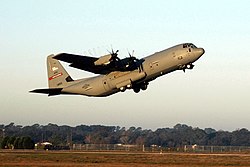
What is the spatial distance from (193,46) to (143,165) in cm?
1488

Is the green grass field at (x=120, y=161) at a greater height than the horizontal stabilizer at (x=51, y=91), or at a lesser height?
lesser

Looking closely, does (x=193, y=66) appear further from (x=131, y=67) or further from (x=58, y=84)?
(x=58, y=84)

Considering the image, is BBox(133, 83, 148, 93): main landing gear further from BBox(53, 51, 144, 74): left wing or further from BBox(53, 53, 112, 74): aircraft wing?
BBox(53, 53, 112, 74): aircraft wing

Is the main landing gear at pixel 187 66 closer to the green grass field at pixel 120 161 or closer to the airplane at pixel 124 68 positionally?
the airplane at pixel 124 68

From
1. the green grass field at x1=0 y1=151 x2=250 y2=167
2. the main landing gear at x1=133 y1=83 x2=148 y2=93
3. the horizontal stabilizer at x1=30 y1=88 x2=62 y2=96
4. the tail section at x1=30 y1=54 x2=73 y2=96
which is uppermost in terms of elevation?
the tail section at x1=30 y1=54 x2=73 y2=96

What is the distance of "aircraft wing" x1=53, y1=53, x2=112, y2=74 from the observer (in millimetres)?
67463

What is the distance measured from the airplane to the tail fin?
3.59m

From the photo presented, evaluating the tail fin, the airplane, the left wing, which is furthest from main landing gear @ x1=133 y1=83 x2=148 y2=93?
the tail fin

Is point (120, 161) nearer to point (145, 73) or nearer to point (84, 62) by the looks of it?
point (145, 73)

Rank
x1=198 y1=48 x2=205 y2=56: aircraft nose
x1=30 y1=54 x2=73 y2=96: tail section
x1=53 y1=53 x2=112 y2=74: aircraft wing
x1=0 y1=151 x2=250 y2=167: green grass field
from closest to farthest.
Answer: x1=198 y1=48 x2=205 y2=56: aircraft nose → x1=0 y1=151 x2=250 y2=167: green grass field → x1=53 y1=53 x2=112 y2=74: aircraft wing → x1=30 y1=54 x2=73 y2=96: tail section

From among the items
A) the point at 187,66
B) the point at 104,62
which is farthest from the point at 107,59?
the point at 187,66

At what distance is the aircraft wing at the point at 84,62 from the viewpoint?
221ft

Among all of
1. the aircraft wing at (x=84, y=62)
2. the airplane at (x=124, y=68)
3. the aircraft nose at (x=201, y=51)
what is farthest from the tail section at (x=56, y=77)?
the aircraft nose at (x=201, y=51)

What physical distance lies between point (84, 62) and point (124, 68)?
490 cm
